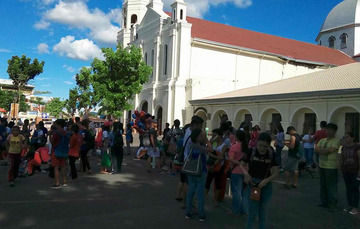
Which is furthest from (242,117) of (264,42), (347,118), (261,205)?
(261,205)

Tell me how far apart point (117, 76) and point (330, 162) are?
23306 millimetres

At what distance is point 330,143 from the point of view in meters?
6.25

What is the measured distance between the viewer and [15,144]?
25.3 feet

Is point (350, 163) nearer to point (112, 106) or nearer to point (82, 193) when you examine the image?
point (82, 193)

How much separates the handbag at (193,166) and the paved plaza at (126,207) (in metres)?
0.82

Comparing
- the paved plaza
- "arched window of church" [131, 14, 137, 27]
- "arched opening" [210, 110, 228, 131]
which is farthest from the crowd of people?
"arched window of church" [131, 14, 137, 27]

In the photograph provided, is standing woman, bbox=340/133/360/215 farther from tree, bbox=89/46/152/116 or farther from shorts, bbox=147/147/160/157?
tree, bbox=89/46/152/116

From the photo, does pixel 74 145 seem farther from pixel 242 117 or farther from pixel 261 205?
pixel 242 117

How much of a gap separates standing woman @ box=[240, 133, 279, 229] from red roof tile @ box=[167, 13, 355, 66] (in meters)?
29.0

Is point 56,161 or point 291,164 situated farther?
point 291,164

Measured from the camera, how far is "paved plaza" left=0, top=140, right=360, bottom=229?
17.0 ft

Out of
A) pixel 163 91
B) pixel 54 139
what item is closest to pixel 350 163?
pixel 54 139

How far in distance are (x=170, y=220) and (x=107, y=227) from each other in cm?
105

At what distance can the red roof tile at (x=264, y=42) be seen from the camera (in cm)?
3400
